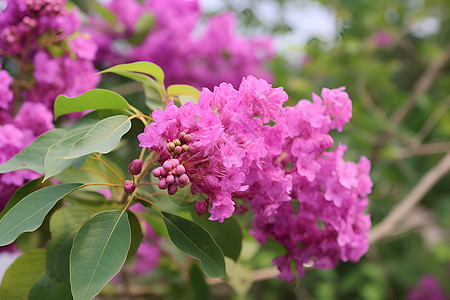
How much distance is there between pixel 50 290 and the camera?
767 millimetres

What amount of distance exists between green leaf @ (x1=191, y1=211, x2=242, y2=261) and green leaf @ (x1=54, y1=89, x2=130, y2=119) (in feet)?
0.96

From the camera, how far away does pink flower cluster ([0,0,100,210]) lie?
90cm

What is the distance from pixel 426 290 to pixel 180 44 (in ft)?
Answer: 6.87

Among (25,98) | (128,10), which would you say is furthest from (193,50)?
(25,98)

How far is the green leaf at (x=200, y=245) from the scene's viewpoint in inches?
26.8

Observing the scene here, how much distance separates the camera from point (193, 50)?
2006mm

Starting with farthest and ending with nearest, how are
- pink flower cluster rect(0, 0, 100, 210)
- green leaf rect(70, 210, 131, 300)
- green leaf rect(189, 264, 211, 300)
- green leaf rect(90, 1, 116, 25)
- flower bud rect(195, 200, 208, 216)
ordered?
1. green leaf rect(90, 1, 116, 25)
2. green leaf rect(189, 264, 211, 300)
3. pink flower cluster rect(0, 0, 100, 210)
4. flower bud rect(195, 200, 208, 216)
5. green leaf rect(70, 210, 131, 300)

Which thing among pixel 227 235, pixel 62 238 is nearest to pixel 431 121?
pixel 227 235

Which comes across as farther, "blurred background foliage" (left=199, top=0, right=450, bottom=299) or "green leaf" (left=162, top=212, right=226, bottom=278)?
"blurred background foliage" (left=199, top=0, right=450, bottom=299)

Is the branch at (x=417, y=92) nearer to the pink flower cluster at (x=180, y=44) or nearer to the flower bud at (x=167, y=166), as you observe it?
the pink flower cluster at (x=180, y=44)

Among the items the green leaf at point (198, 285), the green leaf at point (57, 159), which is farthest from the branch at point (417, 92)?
the green leaf at point (57, 159)

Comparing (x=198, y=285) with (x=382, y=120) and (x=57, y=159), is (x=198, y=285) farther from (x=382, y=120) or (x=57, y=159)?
(x=382, y=120)

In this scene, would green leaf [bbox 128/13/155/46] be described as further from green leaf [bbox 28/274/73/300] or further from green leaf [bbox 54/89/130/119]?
green leaf [bbox 28/274/73/300]

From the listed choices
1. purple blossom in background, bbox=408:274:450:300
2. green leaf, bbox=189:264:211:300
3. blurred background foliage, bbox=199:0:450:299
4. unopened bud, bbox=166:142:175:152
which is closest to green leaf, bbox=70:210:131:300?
unopened bud, bbox=166:142:175:152
